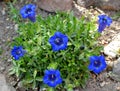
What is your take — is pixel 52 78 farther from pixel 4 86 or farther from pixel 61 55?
pixel 4 86

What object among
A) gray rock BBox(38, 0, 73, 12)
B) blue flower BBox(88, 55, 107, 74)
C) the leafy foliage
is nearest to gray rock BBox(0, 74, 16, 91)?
the leafy foliage

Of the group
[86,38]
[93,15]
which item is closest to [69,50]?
[86,38]

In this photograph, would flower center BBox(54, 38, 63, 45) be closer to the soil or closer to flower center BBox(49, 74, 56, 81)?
flower center BBox(49, 74, 56, 81)

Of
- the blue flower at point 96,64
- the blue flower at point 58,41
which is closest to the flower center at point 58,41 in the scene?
the blue flower at point 58,41

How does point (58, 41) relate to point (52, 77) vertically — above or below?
above

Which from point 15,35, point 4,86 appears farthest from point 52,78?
point 15,35

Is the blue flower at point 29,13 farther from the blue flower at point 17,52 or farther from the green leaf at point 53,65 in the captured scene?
the green leaf at point 53,65
